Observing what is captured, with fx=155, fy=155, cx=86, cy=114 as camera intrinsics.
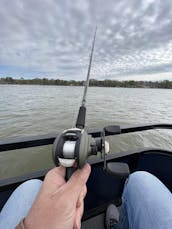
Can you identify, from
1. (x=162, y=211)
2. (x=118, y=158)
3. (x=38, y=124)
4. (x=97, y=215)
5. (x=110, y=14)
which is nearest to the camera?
(x=162, y=211)

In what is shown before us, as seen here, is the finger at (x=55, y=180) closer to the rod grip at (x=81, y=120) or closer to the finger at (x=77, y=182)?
the finger at (x=77, y=182)

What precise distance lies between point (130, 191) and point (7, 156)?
10.2 ft

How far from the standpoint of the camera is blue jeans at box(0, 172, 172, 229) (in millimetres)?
768

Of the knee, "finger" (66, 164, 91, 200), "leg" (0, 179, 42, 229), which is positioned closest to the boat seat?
the knee

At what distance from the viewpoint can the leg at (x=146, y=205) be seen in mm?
759

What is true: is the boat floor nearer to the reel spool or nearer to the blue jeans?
the blue jeans

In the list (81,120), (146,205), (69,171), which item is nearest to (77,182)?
(69,171)

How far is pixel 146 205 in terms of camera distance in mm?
849

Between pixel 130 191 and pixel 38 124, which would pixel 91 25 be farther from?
pixel 38 124

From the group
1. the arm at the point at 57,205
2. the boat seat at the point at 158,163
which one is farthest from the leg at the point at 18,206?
the boat seat at the point at 158,163

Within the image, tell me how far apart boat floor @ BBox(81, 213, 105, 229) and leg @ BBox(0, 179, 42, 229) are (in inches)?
30.3

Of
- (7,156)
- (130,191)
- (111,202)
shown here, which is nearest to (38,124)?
(7,156)

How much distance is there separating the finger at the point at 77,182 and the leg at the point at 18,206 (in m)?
0.54

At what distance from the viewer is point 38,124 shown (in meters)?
5.46
